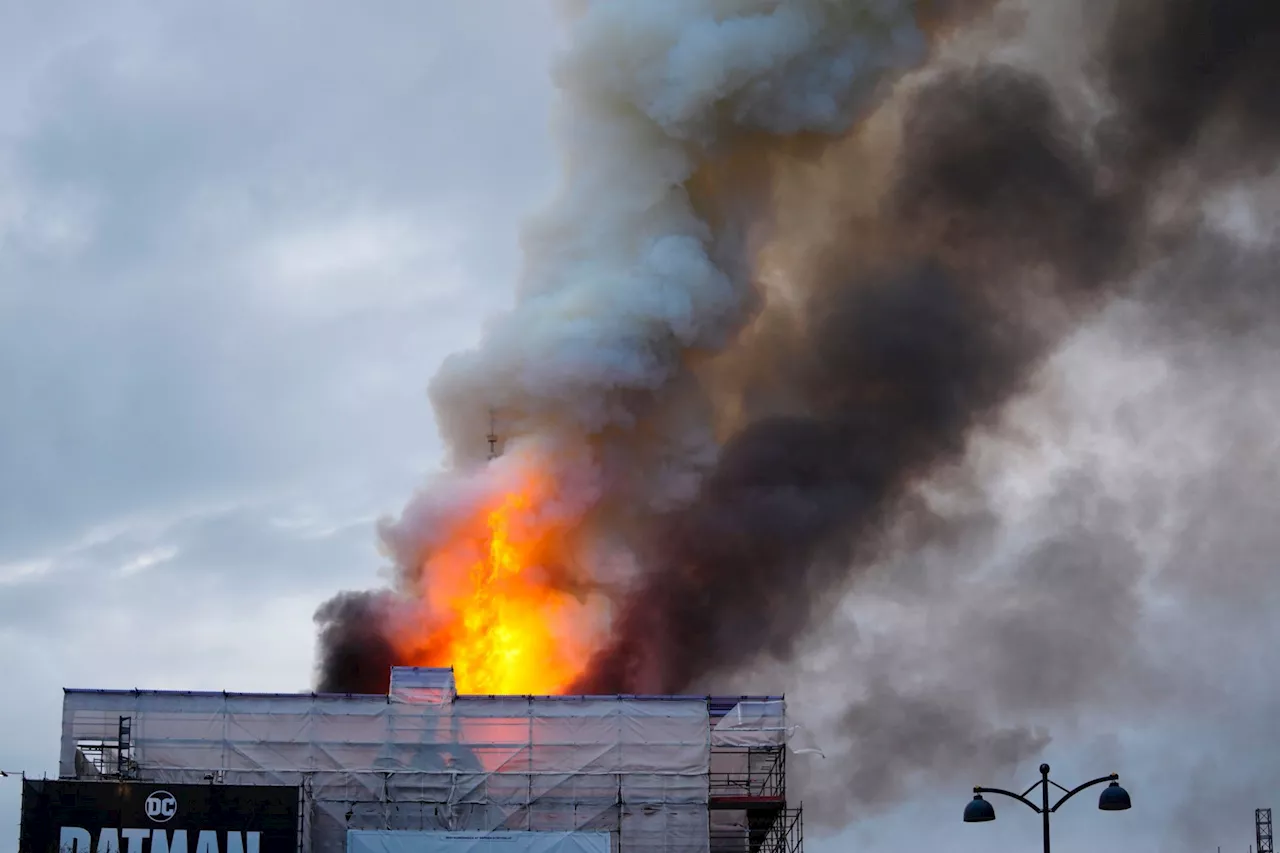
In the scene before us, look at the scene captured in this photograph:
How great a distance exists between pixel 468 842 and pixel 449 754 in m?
5.19

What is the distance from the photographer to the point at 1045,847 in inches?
2317

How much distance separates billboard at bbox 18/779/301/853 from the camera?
80625 millimetres

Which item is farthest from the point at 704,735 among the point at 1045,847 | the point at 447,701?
the point at 1045,847

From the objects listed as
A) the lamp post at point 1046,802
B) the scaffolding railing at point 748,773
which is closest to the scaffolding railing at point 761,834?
the scaffolding railing at point 748,773

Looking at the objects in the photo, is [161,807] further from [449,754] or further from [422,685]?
[449,754]

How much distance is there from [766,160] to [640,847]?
35483 millimetres

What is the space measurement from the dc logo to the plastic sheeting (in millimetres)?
3829

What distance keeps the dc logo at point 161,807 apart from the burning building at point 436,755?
2659 millimetres

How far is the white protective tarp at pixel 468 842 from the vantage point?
81.6 metres

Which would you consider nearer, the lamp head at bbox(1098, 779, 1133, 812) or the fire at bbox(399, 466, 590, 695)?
the lamp head at bbox(1098, 779, 1133, 812)

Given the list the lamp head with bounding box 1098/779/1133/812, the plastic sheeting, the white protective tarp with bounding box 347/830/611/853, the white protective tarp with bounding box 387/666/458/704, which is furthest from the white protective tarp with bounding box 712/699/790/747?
the lamp head with bounding box 1098/779/1133/812

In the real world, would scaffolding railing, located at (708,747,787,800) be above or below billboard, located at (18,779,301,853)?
above

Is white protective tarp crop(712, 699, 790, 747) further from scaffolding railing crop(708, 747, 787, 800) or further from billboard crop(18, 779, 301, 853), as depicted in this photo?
billboard crop(18, 779, 301, 853)

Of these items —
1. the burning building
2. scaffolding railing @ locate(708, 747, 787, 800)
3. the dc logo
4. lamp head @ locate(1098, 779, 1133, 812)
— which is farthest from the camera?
scaffolding railing @ locate(708, 747, 787, 800)
